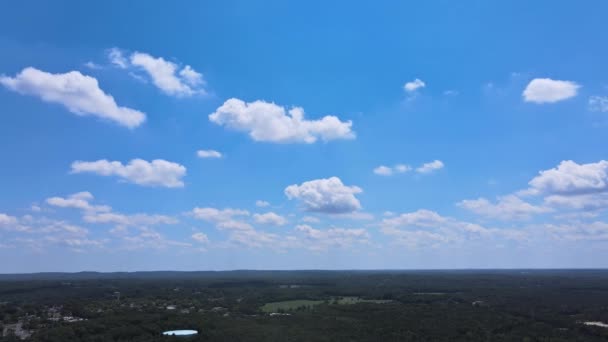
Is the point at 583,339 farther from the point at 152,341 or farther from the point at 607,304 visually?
the point at 152,341

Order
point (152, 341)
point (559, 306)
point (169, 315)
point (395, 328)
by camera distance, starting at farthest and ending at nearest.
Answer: point (559, 306) < point (169, 315) < point (395, 328) < point (152, 341)

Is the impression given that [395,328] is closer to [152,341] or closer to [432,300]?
[152,341]

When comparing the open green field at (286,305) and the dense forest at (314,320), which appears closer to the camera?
the dense forest at (314,320)

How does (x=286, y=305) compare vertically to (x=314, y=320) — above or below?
below

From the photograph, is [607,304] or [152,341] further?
Result: [607,304]

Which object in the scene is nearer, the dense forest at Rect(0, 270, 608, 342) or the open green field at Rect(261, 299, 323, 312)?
the dense forest at Rect(0, 270, 608, 342)

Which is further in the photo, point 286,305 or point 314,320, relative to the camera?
point 286,305

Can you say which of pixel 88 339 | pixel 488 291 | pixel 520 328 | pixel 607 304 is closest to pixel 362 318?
pixel 520 328

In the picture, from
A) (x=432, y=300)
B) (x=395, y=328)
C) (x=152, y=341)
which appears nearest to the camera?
(x=152, y=341)

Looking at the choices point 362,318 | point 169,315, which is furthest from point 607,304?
point 169,315
